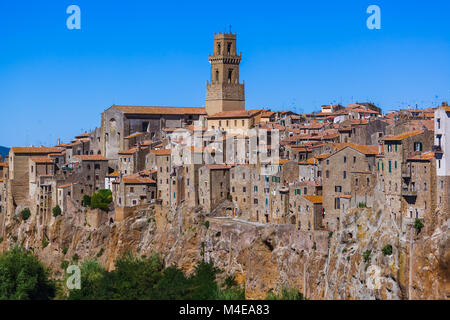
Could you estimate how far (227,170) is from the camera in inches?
3359

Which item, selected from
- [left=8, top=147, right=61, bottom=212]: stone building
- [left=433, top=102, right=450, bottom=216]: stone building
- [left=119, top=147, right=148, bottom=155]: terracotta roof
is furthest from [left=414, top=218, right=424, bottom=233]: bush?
[left=8, top=147, right=61, bottom=212]: stone building

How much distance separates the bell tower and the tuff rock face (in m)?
26.0

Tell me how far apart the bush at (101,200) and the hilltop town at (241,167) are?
0.34m

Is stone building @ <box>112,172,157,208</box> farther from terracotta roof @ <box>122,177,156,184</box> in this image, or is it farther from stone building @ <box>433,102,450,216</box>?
stone building @ <box>433,102,450,216</box>

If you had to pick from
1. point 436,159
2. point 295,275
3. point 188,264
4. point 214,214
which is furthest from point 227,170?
point 436,159

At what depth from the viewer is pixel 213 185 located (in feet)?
277

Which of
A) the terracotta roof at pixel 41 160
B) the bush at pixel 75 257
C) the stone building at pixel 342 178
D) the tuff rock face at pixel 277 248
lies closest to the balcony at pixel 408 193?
the tuff rock face at pixel 277 248

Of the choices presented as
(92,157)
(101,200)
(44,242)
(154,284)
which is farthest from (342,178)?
(44,242)

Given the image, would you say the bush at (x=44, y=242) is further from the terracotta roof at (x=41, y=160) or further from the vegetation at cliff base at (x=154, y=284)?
the vegetation at cliff base at (x=154, y=284)

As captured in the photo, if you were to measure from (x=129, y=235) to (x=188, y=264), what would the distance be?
11.3 m

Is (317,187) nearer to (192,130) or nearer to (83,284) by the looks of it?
(83,284)

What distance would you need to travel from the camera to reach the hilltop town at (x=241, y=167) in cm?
6494
